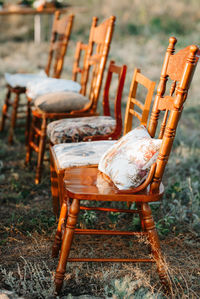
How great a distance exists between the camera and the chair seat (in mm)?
1823

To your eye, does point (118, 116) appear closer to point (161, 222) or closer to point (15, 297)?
point (161, 222)

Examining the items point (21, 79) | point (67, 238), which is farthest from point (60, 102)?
point (67, 238)

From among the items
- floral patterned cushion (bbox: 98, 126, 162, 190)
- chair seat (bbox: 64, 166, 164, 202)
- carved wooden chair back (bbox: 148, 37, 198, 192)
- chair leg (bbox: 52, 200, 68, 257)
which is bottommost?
chair leg (bbox: 52, 200, 68, 257)

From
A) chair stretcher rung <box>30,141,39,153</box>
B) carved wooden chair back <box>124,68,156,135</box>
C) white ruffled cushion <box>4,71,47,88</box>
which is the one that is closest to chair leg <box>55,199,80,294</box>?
carved wooden chair back <box>124,68,156,135</box>

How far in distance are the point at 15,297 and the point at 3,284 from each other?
29cm

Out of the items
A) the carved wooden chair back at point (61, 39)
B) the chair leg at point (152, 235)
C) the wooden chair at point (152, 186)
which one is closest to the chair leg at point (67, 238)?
the wooden chair at point (152, 186)

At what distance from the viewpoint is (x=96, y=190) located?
73.5 inches

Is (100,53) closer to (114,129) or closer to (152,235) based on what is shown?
(114,129)

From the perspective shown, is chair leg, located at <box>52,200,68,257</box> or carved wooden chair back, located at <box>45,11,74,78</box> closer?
chair leg, located at <box>52,200,68,257</box>

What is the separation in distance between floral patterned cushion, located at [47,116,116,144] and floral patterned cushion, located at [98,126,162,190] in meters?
0.80

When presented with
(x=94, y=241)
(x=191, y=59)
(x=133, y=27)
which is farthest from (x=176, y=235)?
(x=133, y=27)

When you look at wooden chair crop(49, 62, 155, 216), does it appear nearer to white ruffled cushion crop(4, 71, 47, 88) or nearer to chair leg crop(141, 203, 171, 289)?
chair leg crop(141, 203, 171, 289)

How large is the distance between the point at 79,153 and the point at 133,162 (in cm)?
59

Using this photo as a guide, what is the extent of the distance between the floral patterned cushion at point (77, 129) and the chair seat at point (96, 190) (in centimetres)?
68
